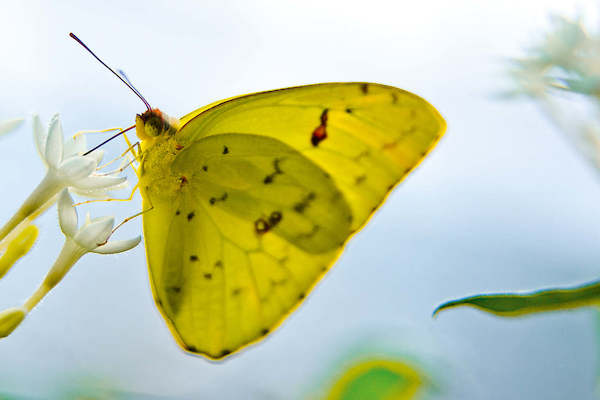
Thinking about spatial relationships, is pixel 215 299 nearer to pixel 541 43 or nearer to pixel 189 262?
pixel 189 262

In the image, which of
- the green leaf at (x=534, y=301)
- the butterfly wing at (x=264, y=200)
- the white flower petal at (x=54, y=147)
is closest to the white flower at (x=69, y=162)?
the white flower petal at (x=54, y=147)

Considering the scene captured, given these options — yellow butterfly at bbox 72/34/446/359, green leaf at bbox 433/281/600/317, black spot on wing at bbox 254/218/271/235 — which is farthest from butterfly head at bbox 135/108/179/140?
green leaf at bbox 433/281/600/317

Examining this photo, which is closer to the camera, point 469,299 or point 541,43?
point 469,299

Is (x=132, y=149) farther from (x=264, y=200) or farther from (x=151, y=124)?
(x=264, y=200)

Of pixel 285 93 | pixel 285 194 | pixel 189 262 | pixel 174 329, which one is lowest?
pixel 174 329

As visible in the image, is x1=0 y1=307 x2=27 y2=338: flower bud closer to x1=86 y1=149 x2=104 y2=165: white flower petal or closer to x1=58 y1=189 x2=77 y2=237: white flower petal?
x1=58 y1=189 x2=77 y2=237: white flower petal

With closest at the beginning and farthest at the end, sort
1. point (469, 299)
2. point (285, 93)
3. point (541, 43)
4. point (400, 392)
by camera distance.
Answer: point (469, 299) → point (400, 392) → point (285, 93) → point (541, 43)

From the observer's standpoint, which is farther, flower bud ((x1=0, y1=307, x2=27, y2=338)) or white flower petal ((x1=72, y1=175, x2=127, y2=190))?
white flower petal ((x1=72, y1=175, x2=127, y2=190))

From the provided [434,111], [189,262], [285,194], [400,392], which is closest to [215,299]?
[189,262]
